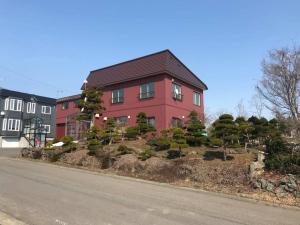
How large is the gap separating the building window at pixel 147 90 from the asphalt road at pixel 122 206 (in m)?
14.3

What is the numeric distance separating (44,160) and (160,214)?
15.6 m

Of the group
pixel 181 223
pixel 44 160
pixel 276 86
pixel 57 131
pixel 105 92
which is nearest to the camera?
pixel 181 223

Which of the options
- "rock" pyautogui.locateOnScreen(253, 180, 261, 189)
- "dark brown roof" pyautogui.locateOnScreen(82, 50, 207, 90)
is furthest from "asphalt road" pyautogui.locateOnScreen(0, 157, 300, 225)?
"dark brown roof" pyautogui.locateOnScreen(82, 50, 207, 90)

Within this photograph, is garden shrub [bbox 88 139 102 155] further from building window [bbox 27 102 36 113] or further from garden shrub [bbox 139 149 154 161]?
building window [bbox 27 102 36 113]

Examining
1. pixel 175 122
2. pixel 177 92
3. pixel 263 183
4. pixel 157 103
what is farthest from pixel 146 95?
pixel 263 183

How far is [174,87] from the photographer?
26.9 m

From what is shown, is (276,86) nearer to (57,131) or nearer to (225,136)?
(225,136)

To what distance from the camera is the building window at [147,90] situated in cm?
2644

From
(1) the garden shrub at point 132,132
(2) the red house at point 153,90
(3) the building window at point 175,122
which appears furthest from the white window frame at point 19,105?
(1) the garden shrub at point 132,132

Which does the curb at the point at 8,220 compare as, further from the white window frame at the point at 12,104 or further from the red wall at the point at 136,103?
the white window frame at the point at 12,104

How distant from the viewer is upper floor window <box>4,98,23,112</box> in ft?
148

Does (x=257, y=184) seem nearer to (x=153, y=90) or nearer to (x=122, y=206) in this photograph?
(x=122, y=206)

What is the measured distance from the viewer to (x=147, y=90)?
26.8 meters

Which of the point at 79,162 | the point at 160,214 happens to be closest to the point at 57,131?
the point at 79,162
